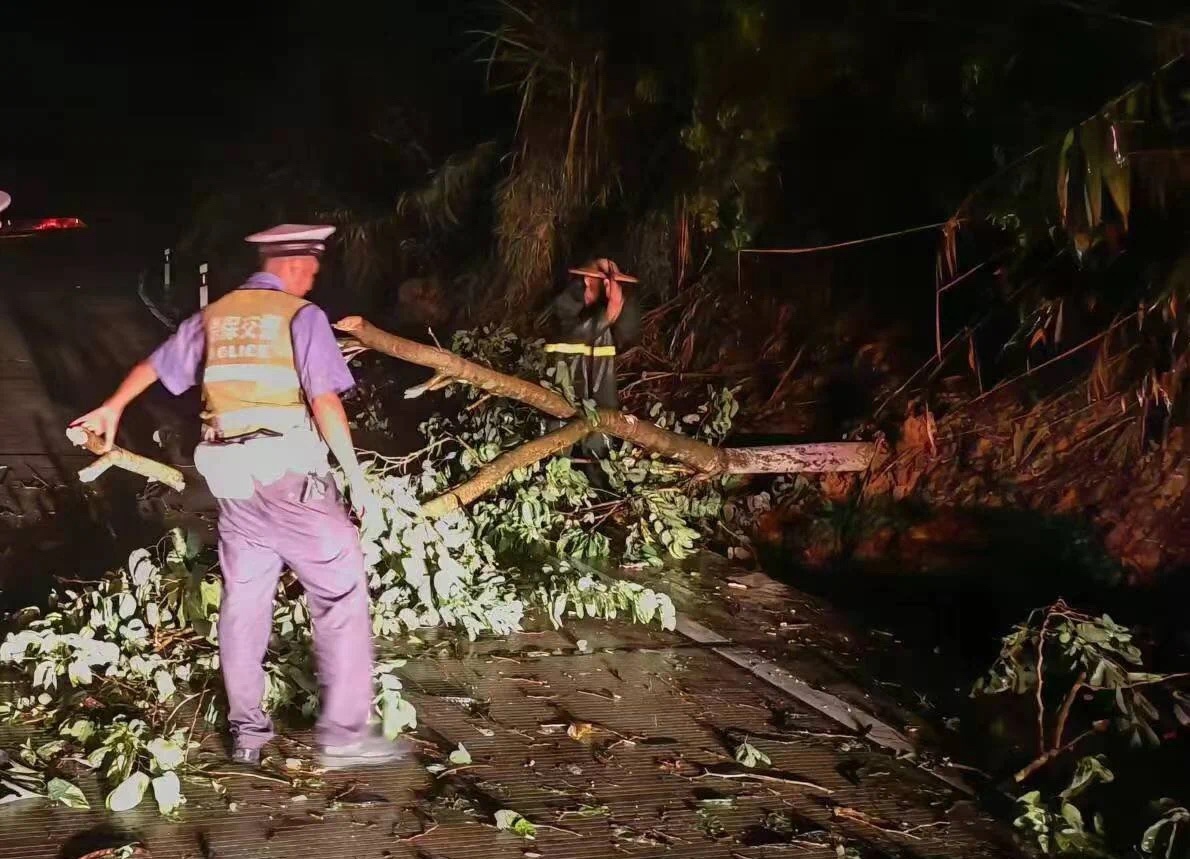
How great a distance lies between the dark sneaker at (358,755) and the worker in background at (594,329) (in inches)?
133

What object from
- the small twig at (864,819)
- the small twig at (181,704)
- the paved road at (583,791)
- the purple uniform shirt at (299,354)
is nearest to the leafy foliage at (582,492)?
the paved road at (583,791)

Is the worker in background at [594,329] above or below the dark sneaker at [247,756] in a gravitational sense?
above

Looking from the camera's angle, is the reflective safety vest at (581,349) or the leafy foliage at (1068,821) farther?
the reflective safety vest at (581,349)

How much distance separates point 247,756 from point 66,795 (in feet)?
1.79

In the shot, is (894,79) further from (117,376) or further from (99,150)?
(99,150)

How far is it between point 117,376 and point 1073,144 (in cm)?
880

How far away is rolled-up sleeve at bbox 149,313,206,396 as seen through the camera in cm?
378

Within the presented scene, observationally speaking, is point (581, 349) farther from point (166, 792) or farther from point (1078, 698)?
point (166, 792)

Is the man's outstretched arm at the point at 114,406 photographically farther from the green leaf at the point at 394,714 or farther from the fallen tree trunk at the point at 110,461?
the green leaf at the point at 394,714

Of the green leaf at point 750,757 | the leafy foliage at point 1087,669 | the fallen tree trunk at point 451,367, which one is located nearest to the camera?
the green leaf at point 750,757

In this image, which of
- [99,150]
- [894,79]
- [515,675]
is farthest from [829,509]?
[99,150]

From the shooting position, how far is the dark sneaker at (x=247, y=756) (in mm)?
3770

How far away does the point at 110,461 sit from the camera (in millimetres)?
4266

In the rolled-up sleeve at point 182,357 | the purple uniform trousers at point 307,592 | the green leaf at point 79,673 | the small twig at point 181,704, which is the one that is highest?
the rolled-up sleeve at point 182,357
